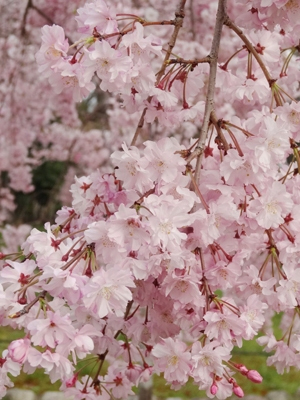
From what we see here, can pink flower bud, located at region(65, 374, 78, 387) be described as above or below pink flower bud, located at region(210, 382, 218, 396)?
below

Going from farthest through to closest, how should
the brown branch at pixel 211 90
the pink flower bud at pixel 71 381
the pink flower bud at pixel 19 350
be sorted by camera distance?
the pink flower bud at pixel 71 381 → the brown branch at pixel 211 90 → the pink flower bud at pixel 19 350

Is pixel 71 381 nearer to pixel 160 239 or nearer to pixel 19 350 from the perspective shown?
pixel 19 350

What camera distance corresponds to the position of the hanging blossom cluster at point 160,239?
1.16 metres

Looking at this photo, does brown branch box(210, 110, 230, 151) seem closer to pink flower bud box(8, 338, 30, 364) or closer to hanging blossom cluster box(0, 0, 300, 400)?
hanging blossom cluster box(0, 0, 300, 400)

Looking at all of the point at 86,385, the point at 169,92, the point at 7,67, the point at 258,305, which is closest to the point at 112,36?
the point at 169,92

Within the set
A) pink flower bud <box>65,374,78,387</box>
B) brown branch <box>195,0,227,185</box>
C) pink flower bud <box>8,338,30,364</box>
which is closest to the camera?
pink flower bud <box>8,338,30,364</box>

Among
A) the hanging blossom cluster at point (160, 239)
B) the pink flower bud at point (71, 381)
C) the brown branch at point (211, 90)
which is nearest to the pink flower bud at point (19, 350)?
the hanging blossom cluster at point (160, 239)

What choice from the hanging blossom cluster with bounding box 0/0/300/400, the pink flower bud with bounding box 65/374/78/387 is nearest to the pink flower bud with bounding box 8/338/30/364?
the hanging blossom cluster with bounding box 0/0/300/400

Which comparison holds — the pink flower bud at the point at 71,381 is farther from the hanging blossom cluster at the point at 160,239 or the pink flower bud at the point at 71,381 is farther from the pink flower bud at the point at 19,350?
the pink flower bud at the point at 19,350

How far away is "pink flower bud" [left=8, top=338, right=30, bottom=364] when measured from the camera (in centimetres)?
112

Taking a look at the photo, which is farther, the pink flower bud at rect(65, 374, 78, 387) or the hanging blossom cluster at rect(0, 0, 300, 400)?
the pink flower bud at rect(65, 374, 78, 387)

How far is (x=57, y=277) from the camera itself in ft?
3.71

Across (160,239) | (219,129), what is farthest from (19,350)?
(219,129)

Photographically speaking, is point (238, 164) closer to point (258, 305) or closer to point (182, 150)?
point (182, 150)
